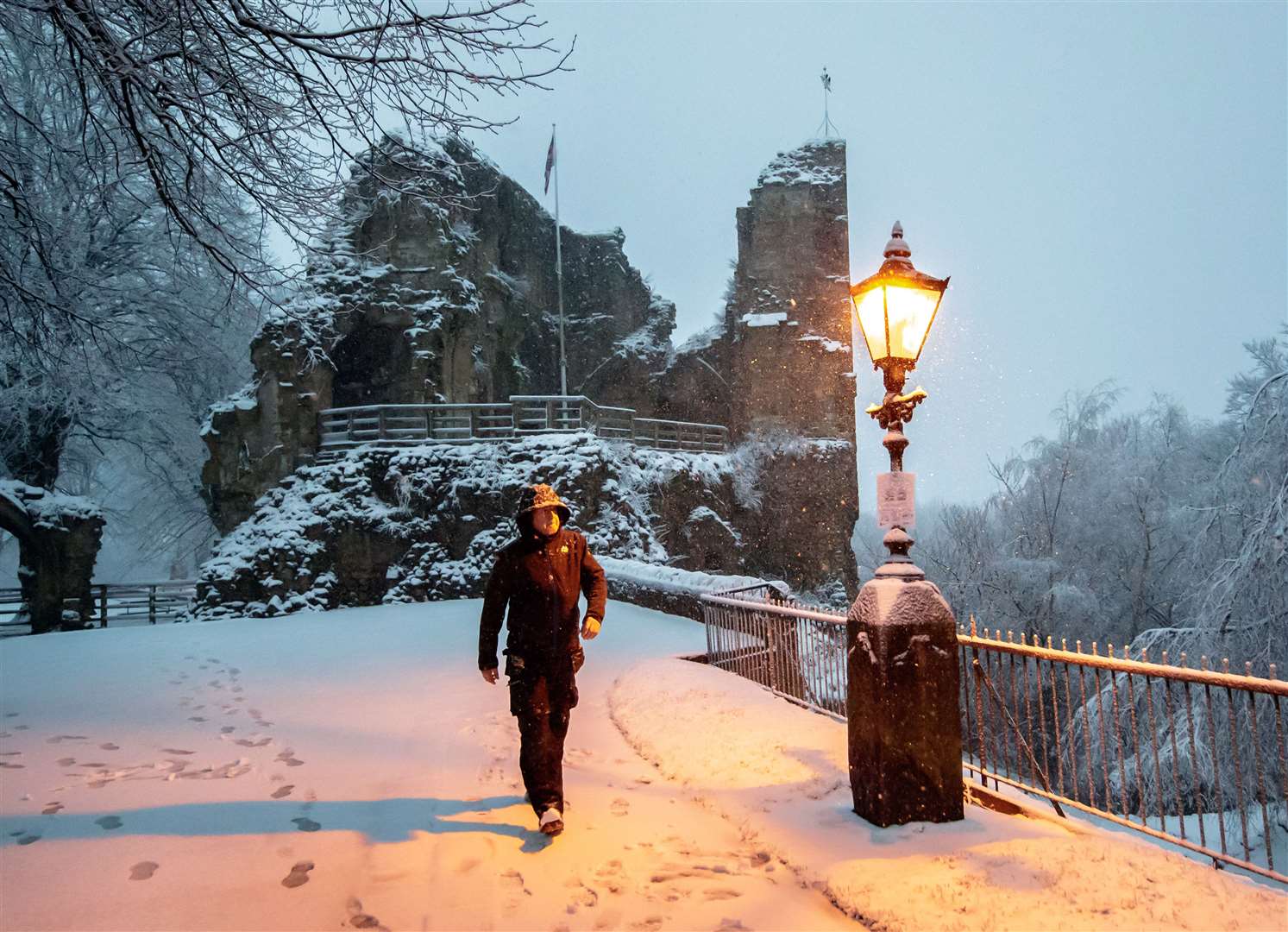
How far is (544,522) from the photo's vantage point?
180 inches

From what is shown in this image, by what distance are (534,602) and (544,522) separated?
1.62 feet

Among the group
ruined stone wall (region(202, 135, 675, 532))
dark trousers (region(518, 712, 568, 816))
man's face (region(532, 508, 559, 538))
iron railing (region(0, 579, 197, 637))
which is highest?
ruined stone wall (region(202, 135, 675, 532))

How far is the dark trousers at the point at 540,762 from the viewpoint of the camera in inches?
171

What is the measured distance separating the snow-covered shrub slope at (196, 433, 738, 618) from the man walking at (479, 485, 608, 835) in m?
14.8

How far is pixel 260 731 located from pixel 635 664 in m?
4.27

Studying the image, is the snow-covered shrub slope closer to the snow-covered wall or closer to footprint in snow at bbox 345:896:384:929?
the snow-covered wall

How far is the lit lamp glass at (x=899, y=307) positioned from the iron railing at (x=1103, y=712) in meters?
1.99

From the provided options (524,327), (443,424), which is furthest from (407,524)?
(524,327)

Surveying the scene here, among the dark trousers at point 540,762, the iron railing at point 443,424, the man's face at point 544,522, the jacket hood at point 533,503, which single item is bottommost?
the dark trousers at point 540,762

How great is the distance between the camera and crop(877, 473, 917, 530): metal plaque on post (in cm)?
465

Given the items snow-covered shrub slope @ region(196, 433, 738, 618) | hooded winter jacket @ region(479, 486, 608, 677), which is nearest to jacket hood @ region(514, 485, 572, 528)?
hooded winter jacket @ region(479, 486, 608, 677)

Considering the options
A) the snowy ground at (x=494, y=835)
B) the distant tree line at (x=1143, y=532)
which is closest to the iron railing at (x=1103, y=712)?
the snowy ground at (x=494, y=835)

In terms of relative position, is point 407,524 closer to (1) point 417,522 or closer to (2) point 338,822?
(1) point 417,522

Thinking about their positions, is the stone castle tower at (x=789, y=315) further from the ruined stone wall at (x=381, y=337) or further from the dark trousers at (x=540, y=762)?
the dark trousers at (x=540, y=762)
